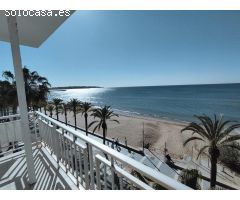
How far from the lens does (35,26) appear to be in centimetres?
245

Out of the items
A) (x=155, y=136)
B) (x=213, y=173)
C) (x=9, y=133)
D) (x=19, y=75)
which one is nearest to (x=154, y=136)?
(x=155, y=136)

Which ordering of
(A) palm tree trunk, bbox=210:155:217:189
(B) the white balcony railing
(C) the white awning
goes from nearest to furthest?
1. (C) the white awning
2. (B) the white balcony railing
3. (A) palm tree trunk, bbox=210:155:217:189

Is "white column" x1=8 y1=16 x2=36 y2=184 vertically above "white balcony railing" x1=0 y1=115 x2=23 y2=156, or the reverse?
"white column" x1=8 y1=16 x2=36 y2=184

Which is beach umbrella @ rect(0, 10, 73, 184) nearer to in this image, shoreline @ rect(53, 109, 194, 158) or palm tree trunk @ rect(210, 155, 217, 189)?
palm tree trunk @ rect(210, 155, 217, 189)

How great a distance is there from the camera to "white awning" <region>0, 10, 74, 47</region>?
6.95 ft

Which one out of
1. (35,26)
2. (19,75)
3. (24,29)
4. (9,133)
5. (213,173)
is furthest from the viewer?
(213,173)

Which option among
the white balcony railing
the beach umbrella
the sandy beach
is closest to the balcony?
the white balcony railing

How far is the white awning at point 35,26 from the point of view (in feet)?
6.95

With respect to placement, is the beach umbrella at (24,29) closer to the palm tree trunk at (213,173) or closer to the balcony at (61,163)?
the balcony at (61,163)

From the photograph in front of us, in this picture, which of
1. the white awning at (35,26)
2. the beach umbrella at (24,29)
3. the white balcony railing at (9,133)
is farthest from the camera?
the white balcony railing at (9,133)

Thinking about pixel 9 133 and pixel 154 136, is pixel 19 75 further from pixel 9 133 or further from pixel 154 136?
pixel 154 136

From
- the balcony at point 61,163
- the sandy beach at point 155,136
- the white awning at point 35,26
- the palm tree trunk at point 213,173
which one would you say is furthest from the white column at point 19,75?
the sandy beach at point 155,136
